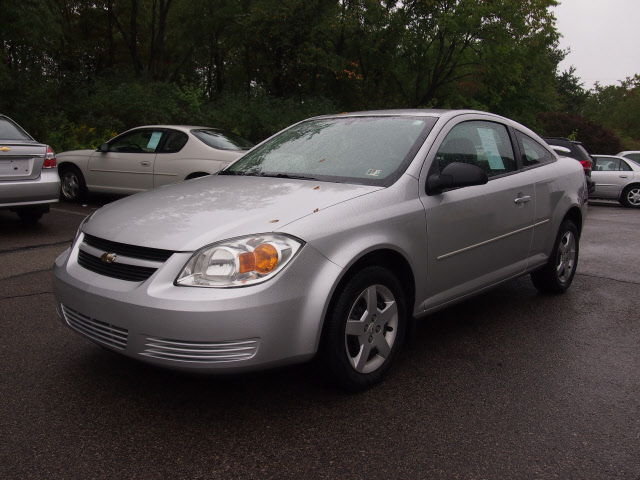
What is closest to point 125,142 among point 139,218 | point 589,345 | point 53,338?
point 53,338

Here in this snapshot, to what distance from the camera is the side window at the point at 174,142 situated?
9.88 m

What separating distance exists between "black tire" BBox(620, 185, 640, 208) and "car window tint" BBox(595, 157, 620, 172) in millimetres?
691

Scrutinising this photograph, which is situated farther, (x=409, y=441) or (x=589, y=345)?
(x=589, y=345)

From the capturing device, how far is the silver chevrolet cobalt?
2.77 meters

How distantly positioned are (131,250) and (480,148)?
2.57 metres

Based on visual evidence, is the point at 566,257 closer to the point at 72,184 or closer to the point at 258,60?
the point at 72,184

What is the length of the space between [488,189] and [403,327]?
4.16ft

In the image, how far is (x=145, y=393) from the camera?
3.22 meters

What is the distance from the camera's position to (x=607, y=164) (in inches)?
688

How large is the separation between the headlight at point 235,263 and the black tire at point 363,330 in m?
0.41

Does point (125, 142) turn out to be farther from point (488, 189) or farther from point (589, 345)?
point (589, 345)

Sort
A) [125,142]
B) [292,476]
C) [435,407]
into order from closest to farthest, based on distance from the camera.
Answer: [292,476] < [435,407] < [125,142]

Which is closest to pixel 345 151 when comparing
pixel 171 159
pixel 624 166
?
pixel 171 159

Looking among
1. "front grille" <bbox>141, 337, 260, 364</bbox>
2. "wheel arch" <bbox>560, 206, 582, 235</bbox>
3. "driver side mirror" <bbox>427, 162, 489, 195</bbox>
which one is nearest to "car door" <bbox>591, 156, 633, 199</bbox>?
"wheel arch" <bbox>560, 206, 582, 235</bbox>
